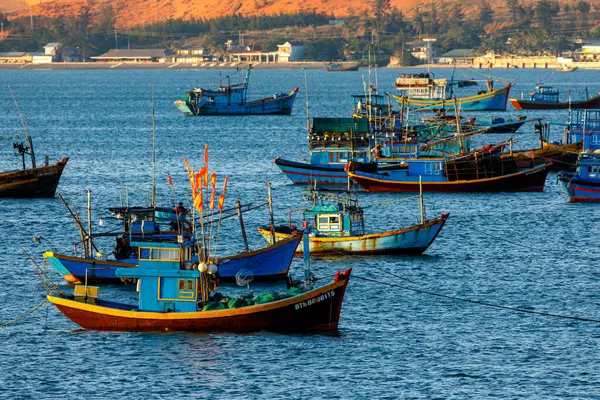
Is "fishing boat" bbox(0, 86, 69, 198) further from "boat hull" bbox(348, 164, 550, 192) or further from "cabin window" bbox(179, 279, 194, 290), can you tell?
"cabin window" bbox(179, 279, 194, 290)

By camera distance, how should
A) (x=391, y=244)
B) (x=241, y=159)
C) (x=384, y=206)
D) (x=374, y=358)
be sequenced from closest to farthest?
(x=374, y=358), (x=391, y=244), (x=384, y=206), (x=241, y=159)

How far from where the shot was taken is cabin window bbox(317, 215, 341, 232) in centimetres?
7094

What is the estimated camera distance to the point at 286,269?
6338cm

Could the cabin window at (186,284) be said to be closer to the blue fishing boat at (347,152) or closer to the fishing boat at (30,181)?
the fishing boat at (30,181)

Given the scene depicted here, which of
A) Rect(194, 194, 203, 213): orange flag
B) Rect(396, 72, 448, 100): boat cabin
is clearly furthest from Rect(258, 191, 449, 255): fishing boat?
Rect(396, 72, 448, 100): boat cabin

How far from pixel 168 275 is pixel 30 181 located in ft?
149

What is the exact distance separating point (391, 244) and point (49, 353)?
24.2 meters

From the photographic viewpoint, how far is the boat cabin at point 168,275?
52219 mm

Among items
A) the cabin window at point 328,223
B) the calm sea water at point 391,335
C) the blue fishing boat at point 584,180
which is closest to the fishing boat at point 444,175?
the calm sea water at point 391,335

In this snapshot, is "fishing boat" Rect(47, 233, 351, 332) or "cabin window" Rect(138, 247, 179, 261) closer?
"fishing boat" Rect(47, 233, 351, 332)

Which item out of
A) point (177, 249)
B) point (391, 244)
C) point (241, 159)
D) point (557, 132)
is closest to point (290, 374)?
point (177, 249)

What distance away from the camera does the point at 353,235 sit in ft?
233

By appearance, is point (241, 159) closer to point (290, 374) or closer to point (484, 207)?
point (484, 207)

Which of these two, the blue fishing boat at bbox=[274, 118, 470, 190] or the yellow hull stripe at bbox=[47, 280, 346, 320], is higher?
the blue fishing boat at bbox=[274, 118, 470, 190]
